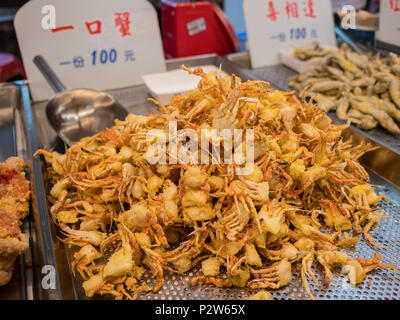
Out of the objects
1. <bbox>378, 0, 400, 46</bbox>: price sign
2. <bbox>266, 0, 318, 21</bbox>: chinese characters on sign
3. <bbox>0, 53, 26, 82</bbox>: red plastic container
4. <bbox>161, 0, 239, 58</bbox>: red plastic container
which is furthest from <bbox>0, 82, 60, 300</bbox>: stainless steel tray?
<bbox>378, 0, 400, 46</bbox>: price sign

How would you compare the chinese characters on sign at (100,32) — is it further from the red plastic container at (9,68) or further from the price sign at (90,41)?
the red plastic container at (9,68)

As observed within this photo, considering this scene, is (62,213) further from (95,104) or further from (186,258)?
(95,104)

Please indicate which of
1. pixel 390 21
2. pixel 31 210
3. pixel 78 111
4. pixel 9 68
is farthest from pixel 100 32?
pixel 390 21

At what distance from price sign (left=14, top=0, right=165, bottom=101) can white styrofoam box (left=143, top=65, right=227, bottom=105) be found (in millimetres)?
222

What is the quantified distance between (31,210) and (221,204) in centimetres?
88

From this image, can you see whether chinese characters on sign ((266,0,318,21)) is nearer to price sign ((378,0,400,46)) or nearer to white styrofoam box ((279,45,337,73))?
white styrofoam box ((279,45,337,73))

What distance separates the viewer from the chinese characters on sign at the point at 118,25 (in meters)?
2.61

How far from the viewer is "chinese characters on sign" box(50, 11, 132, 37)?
2613 millimetres

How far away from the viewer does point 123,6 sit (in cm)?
268

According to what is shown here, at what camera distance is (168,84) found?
2.59 meters

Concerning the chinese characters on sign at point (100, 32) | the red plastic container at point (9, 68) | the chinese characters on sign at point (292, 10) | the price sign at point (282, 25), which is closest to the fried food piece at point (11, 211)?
the chinese characters on sign at point (100, 32)

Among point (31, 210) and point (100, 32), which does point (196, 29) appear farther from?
point (31, 210)
